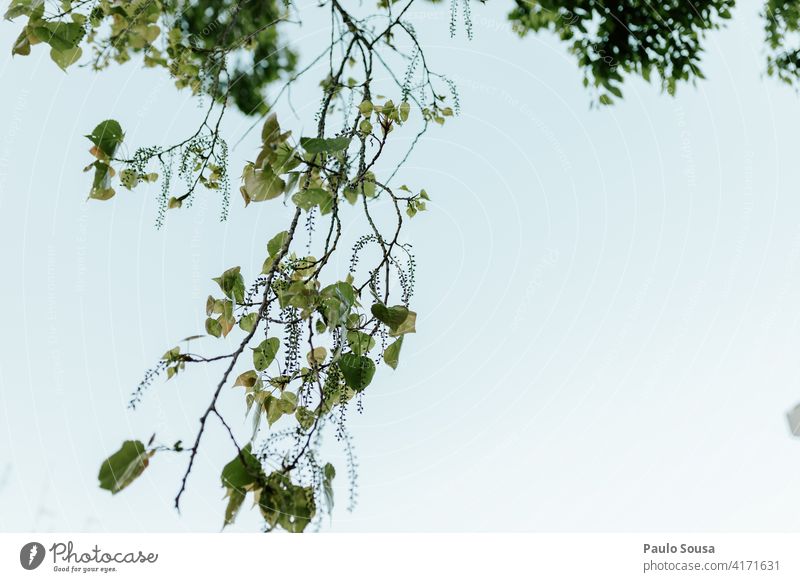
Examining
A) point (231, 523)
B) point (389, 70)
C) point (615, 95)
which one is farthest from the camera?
point (615, 95)

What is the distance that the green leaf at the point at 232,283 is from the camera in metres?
0.77

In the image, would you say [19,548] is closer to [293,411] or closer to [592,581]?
[293,411]

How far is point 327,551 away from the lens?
2.62ft

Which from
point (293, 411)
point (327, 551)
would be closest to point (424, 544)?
point (327, 551)

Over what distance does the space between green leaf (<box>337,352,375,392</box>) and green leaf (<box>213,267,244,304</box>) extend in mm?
145

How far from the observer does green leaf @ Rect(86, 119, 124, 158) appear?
829 mm

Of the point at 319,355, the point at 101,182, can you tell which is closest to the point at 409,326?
the point at 319,355

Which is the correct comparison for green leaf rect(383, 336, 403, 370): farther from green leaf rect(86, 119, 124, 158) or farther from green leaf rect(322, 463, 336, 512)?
green leaf rect(86, 119, 124, 158)

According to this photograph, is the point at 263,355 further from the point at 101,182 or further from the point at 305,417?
the point at 101,182

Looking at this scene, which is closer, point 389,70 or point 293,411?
point 293,411

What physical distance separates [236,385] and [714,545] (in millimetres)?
577

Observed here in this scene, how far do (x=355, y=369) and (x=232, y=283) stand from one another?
17 cm

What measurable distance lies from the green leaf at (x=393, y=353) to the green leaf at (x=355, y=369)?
0.11ft

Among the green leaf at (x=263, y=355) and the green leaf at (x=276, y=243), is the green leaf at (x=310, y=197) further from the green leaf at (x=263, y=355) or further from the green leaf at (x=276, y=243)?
the green leaf at (x=263, y=355)
